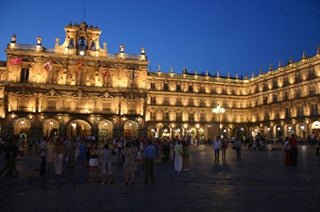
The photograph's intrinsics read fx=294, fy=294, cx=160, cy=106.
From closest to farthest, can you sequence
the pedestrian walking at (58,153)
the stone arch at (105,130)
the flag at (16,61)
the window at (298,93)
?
the pedestrian walking at (58,153), the flag at (16,61), the stone arch at (105,130), the window at (298,93)

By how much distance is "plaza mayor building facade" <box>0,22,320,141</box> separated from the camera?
46375 mm

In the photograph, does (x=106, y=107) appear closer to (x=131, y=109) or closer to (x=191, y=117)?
(x=131, y=109)

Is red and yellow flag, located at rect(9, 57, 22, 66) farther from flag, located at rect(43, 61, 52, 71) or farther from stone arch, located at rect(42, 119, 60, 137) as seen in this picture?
stone arch, located at rect(42, 119, 60, 137)

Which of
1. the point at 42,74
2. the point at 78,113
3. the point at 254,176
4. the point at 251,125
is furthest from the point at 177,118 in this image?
the point at 254,176

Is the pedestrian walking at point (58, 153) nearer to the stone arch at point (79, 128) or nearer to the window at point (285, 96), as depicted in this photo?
the stone arch at point (79, 128)

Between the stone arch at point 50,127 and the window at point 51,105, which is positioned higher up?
the window at point 51,105

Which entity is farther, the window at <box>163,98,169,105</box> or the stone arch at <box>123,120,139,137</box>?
the window at <box>163,98,169,105</box>

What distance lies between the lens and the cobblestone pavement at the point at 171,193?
780 cm

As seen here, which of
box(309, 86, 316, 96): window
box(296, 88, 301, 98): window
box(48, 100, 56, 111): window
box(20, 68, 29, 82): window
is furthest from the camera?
box(296, 88, 301, 98): window

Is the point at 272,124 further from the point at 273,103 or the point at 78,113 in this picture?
the point at 78,113

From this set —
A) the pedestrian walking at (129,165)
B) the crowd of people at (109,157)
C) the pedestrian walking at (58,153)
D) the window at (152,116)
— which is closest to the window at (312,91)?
the window at (152,116)

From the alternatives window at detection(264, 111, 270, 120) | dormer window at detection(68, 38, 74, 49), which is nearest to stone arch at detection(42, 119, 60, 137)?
dormer window at detection(68, 38, 74, 49)

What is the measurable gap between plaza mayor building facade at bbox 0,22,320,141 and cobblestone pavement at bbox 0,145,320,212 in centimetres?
3524

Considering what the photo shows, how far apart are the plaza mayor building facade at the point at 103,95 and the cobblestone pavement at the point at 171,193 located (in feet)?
Answer: 116
